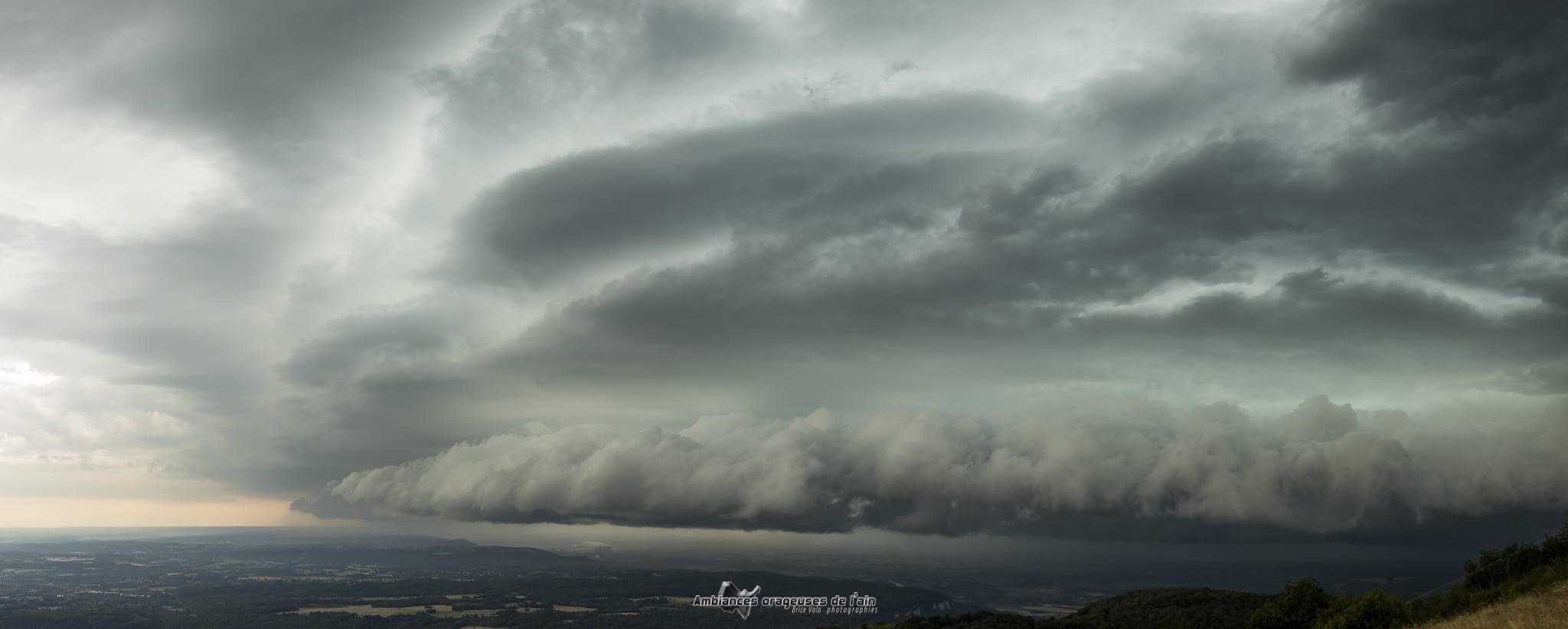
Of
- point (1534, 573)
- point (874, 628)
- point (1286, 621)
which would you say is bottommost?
point (874, 628)

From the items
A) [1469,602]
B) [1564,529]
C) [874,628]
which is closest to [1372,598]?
[1469,602]

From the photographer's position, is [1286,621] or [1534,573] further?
[1286,621]

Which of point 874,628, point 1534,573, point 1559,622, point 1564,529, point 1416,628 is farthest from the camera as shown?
point 874,628

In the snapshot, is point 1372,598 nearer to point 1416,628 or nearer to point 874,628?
point 1416,628

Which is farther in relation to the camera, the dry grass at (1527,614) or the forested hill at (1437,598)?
the forested hill at (1437,598)

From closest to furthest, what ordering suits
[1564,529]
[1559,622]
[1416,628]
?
[1559,622], [1416,628], [1564,529]

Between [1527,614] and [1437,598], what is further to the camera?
[1437,598]

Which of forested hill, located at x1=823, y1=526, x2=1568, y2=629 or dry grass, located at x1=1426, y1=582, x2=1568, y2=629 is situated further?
forested hill, located at x1=823, y1=526, x2=1568, y2=629

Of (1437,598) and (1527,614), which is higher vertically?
(1527,614)
